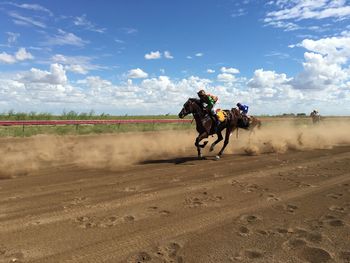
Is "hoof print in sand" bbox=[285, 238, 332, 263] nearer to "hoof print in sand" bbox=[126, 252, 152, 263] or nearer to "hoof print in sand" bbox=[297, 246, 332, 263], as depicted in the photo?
"hoof print in sand" bbox=[297, 246, 332, 263]

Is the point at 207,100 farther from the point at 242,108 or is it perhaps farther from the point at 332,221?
the point at 332,221

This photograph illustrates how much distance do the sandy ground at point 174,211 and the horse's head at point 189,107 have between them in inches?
84.4

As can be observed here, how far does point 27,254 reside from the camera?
193 inches

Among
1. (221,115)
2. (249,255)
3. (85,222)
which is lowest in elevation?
(249,255)

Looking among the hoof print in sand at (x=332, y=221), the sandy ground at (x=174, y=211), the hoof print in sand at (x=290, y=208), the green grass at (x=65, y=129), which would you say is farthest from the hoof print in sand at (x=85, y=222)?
the green grass at (x=65, y=129)

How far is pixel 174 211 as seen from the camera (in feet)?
22.8

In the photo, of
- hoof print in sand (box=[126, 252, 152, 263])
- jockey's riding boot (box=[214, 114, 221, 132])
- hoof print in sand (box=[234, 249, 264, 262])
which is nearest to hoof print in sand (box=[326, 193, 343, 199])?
hoof print in sand (box=[234, 249, 264, 262])

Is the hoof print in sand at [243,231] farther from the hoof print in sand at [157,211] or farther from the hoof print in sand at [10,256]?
the hoof print in sand at [10,256]

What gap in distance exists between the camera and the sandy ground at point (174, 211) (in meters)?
5.13

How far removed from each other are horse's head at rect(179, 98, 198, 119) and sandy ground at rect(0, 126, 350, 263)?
2145mm

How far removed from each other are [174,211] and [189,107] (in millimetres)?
7464

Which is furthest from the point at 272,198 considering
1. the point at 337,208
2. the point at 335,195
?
the point at 335,195

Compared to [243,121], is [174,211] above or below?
below

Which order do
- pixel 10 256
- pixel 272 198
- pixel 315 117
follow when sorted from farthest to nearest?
pixel 315 117 < pixel 272 198 < pixel 10 256
